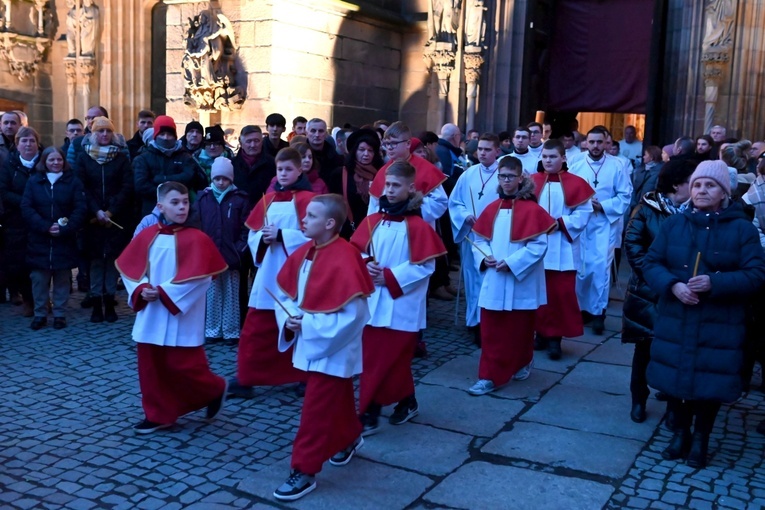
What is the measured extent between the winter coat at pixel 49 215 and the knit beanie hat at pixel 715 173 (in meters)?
5.55

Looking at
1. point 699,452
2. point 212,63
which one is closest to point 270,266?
point 699,452

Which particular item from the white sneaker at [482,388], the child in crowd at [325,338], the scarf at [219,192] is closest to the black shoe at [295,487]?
the child in crowd at [325,338]

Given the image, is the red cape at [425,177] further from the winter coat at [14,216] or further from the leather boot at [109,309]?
the winter coat at [14,216]

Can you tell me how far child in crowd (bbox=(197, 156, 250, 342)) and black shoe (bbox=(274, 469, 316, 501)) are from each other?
3256 mm

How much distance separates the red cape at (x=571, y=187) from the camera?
24.0ft

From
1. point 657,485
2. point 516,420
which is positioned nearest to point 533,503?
point 657,485

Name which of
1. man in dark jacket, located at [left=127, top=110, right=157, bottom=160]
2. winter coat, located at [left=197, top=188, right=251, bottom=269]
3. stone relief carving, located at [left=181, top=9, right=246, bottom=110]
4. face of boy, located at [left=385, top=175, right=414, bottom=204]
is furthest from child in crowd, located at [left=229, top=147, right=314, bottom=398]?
stone relief carving, located at [left=181, top=9, right=246, bottom=110]

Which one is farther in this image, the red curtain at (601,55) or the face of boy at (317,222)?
the red curtain at (601,55)

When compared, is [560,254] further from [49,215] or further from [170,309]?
[49,215]

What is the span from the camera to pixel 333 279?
14.1ft

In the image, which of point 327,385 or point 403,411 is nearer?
point 327,385

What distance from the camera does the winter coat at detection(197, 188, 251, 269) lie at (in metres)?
7.21

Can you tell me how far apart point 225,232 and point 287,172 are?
5.11 feet

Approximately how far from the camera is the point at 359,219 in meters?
7.77
